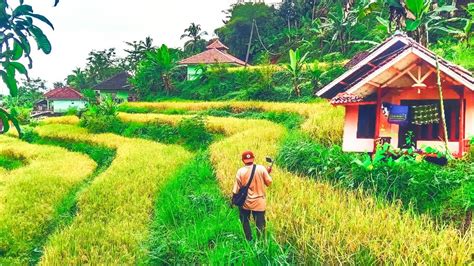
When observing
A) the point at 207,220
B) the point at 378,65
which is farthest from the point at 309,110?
the point at 207,220

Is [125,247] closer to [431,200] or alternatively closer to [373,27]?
[431,200]

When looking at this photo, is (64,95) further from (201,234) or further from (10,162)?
(201,234)

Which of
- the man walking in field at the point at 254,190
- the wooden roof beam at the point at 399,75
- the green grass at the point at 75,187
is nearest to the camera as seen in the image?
the man walking in field at the point at 254,190

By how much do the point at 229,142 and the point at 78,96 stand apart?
102ft

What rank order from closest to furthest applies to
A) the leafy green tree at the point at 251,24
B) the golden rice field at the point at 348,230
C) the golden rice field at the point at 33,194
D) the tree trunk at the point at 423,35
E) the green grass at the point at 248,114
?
the golden rice field at the point at 348,230
the golden rice field at the point at 33,194
the tree trunk at the point at 423,35
the green grass at the point at 248,114
the leafy green tree at the point at 251,24

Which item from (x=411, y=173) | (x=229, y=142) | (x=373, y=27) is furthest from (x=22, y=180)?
(x=373, y=27)

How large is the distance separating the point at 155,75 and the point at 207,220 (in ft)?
71.9

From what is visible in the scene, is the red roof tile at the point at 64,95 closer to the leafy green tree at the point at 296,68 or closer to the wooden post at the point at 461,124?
the leafy green tree at the point at 296,68

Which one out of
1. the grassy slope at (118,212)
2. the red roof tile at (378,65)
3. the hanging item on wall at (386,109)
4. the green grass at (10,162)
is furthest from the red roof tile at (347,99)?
the green grass at (10,162)

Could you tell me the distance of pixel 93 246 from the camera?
661 centimetres

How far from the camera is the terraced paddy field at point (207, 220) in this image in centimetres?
465

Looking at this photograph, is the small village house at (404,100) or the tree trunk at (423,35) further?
the tree trunk at (423,35)

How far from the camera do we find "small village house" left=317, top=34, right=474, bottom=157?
8180mm

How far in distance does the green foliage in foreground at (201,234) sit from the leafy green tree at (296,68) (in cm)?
1140
